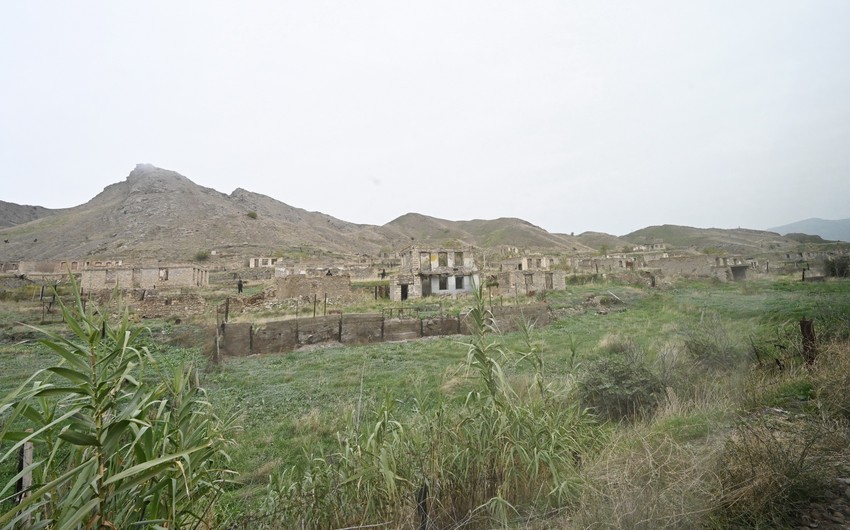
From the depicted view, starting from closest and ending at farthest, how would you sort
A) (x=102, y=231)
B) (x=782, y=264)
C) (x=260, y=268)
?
1. (x=782, y=264)
2. (x=260, y=268)
3. (x=102, y=231)

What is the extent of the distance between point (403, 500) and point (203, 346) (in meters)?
11.3

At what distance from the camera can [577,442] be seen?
347 cm

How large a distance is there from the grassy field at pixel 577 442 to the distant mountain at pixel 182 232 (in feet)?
146

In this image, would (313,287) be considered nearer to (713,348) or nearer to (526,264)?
(713,348)

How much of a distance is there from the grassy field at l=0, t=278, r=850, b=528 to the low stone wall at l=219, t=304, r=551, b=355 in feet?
15.7

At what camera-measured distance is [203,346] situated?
37.7 feet

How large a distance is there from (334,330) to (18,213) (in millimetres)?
148375

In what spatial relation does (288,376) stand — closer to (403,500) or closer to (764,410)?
(403,500)

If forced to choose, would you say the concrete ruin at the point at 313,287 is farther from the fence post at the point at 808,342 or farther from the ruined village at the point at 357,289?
the fence post at the point at 808,342

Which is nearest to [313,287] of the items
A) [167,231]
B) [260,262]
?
[260,262]

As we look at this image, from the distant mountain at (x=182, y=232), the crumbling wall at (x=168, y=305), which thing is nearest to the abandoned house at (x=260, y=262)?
the distant mountain at (x=182, y=232)

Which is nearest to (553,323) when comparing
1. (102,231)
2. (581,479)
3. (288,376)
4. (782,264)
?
(782,264)

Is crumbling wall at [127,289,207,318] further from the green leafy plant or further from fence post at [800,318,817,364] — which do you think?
fence post at [800,318,817,364]

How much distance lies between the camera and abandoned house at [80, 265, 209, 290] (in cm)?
2678
